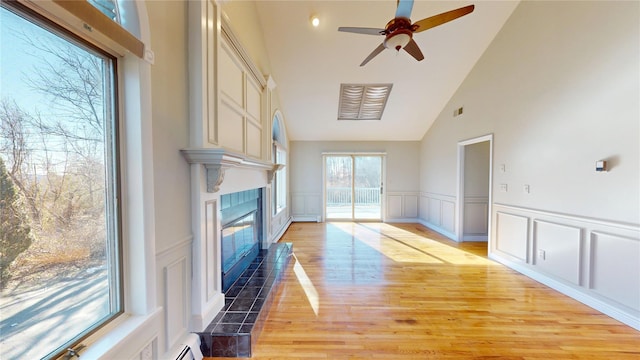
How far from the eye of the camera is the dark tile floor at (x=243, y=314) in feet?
5.62

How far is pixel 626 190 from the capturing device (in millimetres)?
2125

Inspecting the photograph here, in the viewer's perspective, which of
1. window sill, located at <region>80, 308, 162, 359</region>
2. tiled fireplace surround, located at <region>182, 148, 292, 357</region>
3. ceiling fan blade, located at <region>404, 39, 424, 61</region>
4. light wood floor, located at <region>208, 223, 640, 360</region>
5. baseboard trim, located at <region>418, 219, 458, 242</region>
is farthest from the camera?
baseboard trim, located at <region>418, 219, 458, 242</region>

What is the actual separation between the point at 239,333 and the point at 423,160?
5807 mm

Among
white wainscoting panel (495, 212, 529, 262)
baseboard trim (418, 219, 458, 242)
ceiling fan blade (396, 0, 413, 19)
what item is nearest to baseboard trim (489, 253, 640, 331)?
white wainscoting panel (495, 212, 529, 262)

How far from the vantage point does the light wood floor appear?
5.99 ft

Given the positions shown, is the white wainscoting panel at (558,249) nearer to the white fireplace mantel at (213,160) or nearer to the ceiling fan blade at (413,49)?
the ceiling fan blade at (413,49)

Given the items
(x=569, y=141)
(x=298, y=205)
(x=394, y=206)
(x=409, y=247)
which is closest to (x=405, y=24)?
(x=569, y=141)

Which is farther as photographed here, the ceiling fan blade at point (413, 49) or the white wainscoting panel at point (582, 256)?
the ceiling fan blade at point (413, 49)

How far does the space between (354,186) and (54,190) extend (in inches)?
238

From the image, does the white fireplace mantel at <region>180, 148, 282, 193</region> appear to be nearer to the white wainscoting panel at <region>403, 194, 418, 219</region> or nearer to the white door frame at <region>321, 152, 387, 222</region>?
the white door frame at <region>321, 152, 387, 222</region>

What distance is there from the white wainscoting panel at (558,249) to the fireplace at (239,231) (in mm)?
3574

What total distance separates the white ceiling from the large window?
9.40 ft

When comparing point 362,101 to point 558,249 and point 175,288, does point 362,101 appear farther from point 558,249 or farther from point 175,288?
point 175,288

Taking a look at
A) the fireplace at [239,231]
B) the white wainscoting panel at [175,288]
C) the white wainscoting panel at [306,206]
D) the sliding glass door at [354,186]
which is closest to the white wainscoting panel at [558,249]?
the fireplace at [239,231]
